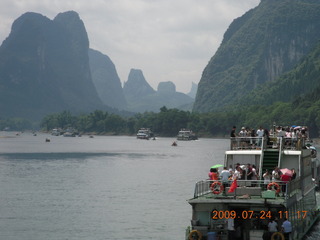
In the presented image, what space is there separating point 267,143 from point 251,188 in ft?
30.7

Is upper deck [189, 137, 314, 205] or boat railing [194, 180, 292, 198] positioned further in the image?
upper deck [189, 137, 314, 205]

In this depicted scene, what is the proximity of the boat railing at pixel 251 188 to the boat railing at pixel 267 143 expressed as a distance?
4.29 meters

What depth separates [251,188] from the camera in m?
34.7

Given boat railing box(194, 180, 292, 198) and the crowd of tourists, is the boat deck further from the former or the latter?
the crowd of tourists

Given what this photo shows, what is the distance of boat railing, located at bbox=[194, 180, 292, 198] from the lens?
3462 cm

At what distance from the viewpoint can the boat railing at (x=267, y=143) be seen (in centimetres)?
4219

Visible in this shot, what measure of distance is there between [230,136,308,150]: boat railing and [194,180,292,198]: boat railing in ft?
14.1

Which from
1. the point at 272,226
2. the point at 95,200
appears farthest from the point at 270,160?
the point at 95,200

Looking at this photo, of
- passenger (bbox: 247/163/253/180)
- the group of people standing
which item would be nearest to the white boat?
the group of people standing

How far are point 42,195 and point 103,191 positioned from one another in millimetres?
9325

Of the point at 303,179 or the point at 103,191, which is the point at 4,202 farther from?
the point at 303,179
